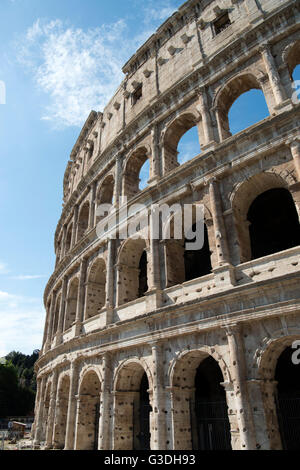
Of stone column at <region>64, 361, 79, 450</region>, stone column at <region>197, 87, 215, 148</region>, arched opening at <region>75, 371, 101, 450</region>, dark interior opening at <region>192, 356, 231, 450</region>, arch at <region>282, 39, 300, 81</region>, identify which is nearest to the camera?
dark interior opening at <region>192, 356, 231, 450</region>

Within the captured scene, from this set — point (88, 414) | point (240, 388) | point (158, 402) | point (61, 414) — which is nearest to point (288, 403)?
point (240, 388)

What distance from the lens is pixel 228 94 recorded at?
1123 cm

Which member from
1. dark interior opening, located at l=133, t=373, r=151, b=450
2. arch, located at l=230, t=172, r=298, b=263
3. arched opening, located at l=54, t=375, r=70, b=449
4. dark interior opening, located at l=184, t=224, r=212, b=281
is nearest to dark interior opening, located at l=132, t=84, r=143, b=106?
dark interior opening, located at l=184, t=224, r=212, b=281

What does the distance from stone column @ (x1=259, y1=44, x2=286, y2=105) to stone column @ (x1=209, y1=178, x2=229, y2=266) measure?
2.82 metres

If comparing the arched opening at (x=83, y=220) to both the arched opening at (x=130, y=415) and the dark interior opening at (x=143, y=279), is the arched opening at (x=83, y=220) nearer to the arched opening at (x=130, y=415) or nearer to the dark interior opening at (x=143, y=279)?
the dark interior opening at (x=143, y=279)

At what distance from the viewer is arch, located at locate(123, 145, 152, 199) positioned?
13875 millimetres

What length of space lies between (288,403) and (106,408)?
212 inches

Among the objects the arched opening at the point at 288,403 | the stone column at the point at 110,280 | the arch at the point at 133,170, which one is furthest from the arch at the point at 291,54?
the stone column at the point at 110,280

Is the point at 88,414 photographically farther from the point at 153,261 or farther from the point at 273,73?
the point at 273,73

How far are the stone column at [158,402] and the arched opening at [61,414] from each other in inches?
249

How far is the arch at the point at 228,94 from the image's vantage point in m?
10.6

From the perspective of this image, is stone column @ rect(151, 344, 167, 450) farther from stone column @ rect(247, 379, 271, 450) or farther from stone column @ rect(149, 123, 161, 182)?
stone column @ rect(149, 123, 161, 182)

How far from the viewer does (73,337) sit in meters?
13.4

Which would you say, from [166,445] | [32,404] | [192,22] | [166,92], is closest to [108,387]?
[166,445]
